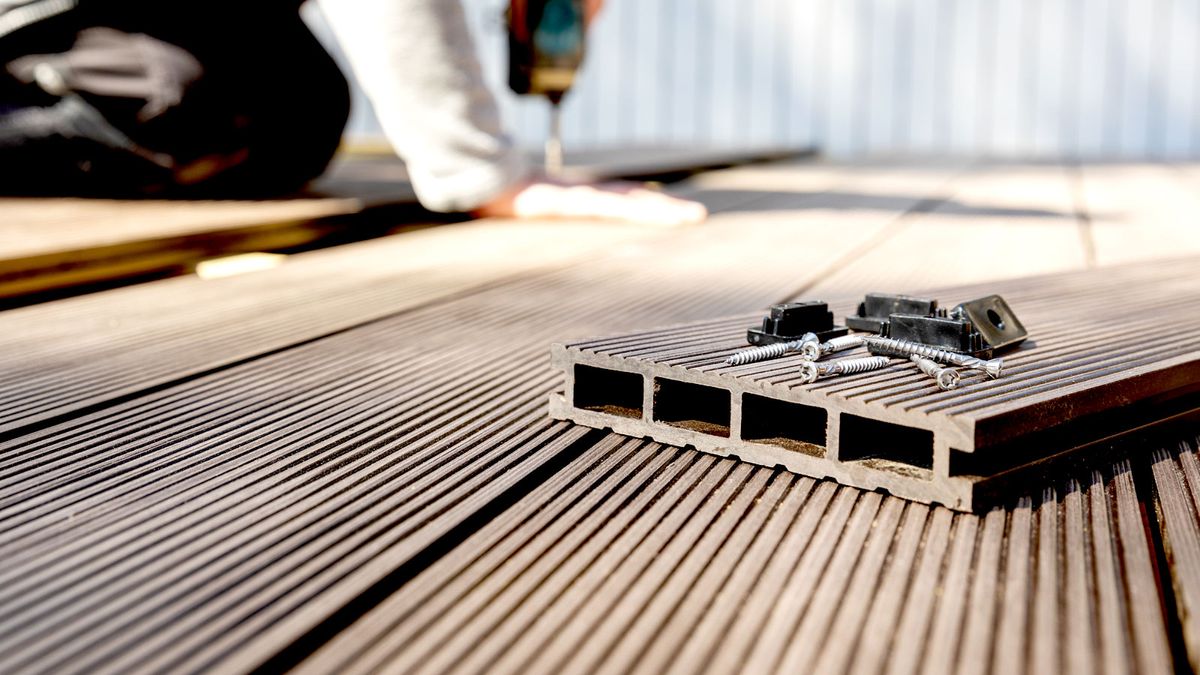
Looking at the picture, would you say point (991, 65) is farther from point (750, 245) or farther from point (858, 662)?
point (858, 662)

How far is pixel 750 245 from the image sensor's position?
1.61 metres

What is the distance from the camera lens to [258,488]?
1.92 ft

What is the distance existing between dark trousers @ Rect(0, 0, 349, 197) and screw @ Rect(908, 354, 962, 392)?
1.60 metres

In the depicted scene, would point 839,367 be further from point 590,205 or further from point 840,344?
point 590,205

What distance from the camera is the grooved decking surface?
42 cm

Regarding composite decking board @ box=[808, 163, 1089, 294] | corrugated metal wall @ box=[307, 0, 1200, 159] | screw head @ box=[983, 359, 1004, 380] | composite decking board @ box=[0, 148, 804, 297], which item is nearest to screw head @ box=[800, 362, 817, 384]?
screw head @ box=[983, 359, 1004, 380]

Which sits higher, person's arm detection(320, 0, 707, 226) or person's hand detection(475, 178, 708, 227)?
person's arm detection(320, 0, 707, 226)

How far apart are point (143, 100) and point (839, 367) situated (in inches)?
63.5

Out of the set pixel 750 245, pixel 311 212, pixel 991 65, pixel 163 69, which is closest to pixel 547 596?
pixel 750 245

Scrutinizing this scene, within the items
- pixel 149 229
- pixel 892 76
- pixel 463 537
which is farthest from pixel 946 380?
pixel 892 76

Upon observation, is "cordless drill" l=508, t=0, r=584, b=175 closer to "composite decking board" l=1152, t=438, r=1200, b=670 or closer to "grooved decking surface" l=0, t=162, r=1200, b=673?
"grooved decking surface" l=0, t=162, r=1200, b=673

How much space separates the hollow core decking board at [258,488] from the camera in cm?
44

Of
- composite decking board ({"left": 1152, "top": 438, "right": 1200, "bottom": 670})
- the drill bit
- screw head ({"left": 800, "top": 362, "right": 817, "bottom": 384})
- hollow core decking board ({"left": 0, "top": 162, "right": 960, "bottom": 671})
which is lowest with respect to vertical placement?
composite decking board ({"left": 1152, "top": 438, "right": 1200, "bottom": 670})

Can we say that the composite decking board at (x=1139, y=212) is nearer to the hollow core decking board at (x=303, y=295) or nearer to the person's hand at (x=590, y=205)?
the hollow core decking board at (x=303, y=295)
